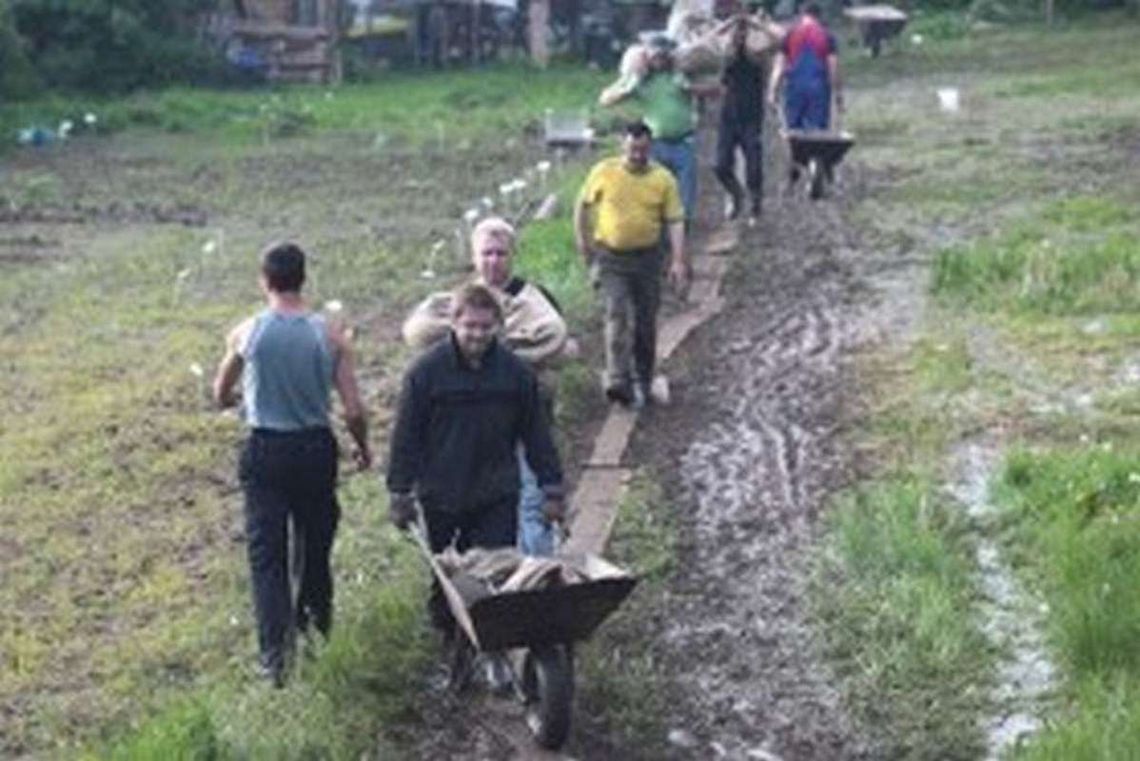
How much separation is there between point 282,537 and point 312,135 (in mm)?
21064

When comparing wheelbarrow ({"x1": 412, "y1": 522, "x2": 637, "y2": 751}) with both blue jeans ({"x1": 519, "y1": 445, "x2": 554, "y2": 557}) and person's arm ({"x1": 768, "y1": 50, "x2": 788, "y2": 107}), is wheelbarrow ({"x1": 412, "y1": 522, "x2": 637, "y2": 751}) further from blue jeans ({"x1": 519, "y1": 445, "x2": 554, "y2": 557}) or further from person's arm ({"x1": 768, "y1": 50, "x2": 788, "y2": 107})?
person's arm ({"x1": 768, "y1": 50, "x2": 788, "y2": 107})

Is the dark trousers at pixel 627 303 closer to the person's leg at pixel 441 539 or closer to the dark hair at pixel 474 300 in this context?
the person's leg at pixel 441 539

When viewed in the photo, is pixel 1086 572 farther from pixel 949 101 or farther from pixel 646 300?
pixel 949 101

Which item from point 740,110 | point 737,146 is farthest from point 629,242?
point 737,146

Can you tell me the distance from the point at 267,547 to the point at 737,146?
10.8 m

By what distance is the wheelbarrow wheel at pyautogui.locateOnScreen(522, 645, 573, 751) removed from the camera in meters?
8.54

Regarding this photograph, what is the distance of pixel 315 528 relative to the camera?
942 cm

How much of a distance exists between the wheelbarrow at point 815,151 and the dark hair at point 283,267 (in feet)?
36.3

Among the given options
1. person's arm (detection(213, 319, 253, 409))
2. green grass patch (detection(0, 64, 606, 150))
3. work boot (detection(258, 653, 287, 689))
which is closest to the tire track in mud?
work boot (detection(258, 653, 287, 689))

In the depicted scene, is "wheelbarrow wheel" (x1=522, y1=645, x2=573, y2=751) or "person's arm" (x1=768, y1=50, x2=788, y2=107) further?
"person's arm" (x1=768, y1=50, x2=788, y2=107)

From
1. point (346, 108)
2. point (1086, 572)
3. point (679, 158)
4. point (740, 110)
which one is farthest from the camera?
point (346, 108)

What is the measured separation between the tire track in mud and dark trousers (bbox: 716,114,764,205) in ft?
1.66

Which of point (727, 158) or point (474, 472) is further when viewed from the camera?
point (727, 158)

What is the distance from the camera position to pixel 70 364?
53.5ft
